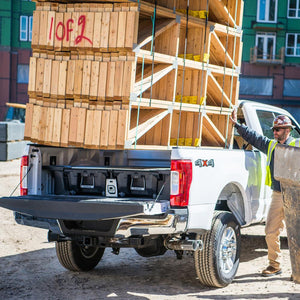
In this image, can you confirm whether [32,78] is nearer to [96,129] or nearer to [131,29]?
[96,129]

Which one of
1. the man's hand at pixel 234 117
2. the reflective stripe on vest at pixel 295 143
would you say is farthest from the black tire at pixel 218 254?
the man's hand at pixel 234 117

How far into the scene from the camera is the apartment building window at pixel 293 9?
4434 cm

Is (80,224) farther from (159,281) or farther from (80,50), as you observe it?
(80,50)

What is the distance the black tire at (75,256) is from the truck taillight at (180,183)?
1750 mm

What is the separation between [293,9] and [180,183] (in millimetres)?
41250

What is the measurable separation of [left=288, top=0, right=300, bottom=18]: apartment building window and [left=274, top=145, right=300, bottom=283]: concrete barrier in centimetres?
4140

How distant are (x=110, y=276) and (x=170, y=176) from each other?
182 centimetres

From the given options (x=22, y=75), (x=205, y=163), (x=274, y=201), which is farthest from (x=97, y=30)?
(x=22, y=75)

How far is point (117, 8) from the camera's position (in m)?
6.86

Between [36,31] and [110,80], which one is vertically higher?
[36,31]

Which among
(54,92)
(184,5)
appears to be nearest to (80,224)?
(54,92)

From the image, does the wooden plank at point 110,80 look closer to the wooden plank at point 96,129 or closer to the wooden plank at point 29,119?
the wooden plank at point 96,129

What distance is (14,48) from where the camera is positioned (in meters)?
43.9

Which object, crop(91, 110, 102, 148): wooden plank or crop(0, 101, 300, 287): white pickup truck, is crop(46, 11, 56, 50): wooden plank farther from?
crop(0, 101, 300, 287): white pickup truck
